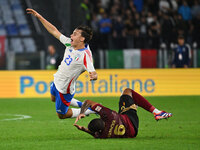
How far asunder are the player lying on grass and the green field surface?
127 mm

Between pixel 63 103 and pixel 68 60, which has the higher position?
pixel 68 60

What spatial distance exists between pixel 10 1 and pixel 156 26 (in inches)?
337

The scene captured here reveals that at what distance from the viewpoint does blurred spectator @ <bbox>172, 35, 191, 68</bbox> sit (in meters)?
19.0

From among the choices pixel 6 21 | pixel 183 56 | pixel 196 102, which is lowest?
pixel 196 102

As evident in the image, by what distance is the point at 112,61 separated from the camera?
63.7 ft

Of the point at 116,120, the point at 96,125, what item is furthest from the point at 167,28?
the point at 96,125

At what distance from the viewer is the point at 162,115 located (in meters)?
8.78

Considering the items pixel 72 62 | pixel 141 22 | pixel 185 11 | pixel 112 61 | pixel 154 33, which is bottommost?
pixel 112 61

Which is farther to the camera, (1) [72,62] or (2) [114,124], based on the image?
(1) [72,62]

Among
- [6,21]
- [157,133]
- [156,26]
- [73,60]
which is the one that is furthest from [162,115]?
[6,21]

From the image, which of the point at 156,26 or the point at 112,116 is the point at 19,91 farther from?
the point at 112,116

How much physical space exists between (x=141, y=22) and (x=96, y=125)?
15425mm

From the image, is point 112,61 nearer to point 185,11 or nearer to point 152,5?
point 185,11

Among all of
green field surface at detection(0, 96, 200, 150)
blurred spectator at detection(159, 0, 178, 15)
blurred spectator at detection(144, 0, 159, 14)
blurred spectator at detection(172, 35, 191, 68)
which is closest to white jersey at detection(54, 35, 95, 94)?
green field surface at detection(0, 96, 200, 150)
